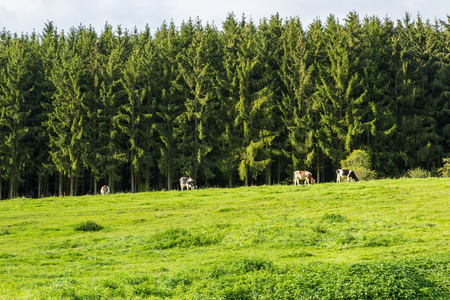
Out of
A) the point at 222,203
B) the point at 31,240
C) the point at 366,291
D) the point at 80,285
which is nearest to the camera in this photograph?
the point at 366,291

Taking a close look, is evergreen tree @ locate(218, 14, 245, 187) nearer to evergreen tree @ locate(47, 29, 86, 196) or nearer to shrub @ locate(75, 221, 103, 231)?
evergreen tree @ locate(47, 29, 86, 196)

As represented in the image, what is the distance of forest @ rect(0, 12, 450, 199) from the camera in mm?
46562

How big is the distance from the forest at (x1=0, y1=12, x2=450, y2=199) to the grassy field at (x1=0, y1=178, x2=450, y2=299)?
19545 millimetres

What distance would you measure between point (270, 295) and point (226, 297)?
903mm

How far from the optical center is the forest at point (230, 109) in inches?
1833

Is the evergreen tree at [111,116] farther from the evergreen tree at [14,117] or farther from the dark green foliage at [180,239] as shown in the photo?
the dark green foliage at [180,239]

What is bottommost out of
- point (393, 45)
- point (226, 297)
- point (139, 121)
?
point (226, 297)

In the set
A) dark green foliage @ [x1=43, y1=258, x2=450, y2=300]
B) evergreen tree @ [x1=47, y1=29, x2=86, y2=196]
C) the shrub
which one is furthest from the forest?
dark green foliage @ [x1=43, y1=258, x2=450, y2=300]

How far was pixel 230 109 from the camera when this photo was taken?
164ft

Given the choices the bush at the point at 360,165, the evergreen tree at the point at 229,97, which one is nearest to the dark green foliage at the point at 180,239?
the bush at the point at 360,165

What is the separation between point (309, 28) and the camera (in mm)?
61812

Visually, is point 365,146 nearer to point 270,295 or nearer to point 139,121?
point 139,121

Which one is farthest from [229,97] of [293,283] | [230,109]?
[293,283]

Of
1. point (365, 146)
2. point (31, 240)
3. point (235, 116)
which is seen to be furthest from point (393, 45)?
point (31, 240)
